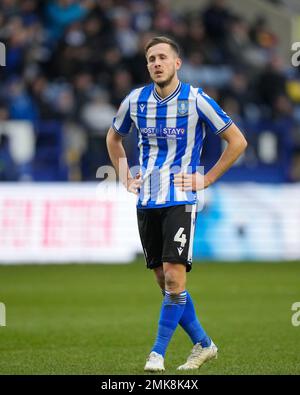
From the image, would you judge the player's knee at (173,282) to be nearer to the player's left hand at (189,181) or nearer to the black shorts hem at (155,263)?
the black shorts hem at (155,263)

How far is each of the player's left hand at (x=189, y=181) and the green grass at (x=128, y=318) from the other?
4.41ft

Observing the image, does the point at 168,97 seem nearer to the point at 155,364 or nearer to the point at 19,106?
the point at 155,364

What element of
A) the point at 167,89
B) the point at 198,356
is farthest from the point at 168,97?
the point at 198,356

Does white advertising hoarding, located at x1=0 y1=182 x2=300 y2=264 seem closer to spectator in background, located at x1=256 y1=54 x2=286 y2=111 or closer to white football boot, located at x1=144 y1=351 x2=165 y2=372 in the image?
spectator in background, located at x1=256 y1=54 x2=286 y2=111

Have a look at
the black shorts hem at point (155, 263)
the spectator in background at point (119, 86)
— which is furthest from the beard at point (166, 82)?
the spectator in background at point (119, 86)

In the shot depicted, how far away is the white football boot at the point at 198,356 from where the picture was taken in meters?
7.96

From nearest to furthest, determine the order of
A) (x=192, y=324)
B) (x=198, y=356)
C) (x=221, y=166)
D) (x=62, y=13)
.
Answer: (x=221, y=166) → (x=198, y=356) → (x=192, y=324) → (x=62, y=13)

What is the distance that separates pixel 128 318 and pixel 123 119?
12.7ft

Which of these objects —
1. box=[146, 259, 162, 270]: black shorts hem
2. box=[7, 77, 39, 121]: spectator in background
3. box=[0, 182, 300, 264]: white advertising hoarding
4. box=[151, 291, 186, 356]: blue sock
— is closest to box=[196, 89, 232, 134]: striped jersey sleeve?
box=[146, 259, 162, 270]: black shorts hem

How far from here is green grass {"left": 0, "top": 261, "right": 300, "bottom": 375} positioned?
27.5ft

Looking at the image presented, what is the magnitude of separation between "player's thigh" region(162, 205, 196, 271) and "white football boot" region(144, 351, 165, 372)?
70cm

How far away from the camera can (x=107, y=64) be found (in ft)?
67.4

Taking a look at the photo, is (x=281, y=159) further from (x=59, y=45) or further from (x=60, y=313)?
(x=60, y=313)
